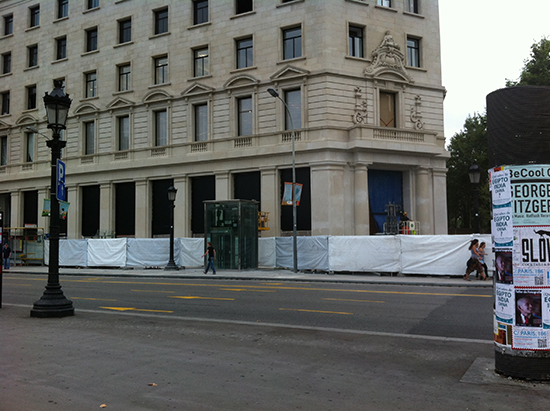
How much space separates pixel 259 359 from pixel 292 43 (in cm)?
2930

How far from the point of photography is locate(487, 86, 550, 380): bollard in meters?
6.03

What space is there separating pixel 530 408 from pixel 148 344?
5559 mm

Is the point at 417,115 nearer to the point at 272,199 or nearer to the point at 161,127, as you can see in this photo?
the point at 272,199

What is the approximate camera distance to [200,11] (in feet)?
123

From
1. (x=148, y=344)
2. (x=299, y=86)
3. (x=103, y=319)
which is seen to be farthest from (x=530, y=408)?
(x=299, y=86)

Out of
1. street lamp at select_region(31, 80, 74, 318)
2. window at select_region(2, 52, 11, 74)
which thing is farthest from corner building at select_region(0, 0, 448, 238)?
street lamp at select_region(31, 80, 74, 318)

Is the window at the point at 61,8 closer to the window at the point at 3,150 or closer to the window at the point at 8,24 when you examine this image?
the window at the point at 8,24

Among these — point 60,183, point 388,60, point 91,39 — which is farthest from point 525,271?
point 91,39

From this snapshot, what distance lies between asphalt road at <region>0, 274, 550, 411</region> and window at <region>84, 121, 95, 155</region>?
29.4m

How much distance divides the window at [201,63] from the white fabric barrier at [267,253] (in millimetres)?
13946

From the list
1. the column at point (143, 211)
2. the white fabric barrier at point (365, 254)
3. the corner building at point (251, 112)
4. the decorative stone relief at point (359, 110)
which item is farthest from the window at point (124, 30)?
the white fabric barrier at point (365, 254)

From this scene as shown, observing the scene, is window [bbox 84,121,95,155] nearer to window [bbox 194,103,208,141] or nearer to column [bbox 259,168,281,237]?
window [bbox 194,103,208,141]

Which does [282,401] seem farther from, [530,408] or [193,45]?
[193,45]

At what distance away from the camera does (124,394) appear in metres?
5.76
